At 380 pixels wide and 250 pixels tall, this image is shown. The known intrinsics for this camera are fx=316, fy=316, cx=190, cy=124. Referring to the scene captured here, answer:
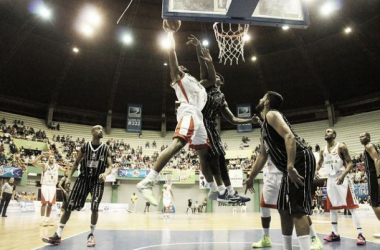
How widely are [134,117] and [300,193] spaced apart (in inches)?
1145

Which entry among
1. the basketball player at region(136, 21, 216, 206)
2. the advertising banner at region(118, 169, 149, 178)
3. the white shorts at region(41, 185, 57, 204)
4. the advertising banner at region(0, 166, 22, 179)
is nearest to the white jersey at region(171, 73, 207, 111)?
the basketball player at region(136, 21, 216, 206)

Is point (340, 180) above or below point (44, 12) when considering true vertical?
below

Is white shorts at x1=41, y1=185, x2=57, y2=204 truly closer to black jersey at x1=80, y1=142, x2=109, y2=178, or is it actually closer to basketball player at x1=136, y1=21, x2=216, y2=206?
black jersey at x1=80, y1=142, x2=109, y2=178

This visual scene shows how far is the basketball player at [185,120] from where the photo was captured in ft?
13.7

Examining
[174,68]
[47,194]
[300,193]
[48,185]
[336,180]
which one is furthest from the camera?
[48,185]

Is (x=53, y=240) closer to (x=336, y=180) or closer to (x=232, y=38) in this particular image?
(x=336, y=180)

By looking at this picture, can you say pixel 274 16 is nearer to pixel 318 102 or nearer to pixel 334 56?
pixel 334 56

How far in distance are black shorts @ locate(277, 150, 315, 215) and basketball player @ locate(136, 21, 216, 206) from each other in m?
1.41

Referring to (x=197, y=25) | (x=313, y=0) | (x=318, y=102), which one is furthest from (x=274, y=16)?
(x=318, y=102)

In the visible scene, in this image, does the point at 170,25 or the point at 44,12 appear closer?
the point at 170,25

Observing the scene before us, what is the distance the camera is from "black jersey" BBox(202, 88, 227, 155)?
207 inches

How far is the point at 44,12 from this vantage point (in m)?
22.2

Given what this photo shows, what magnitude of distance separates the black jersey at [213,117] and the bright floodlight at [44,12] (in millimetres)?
20807

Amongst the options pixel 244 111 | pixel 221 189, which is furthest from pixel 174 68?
pixel 244 111
